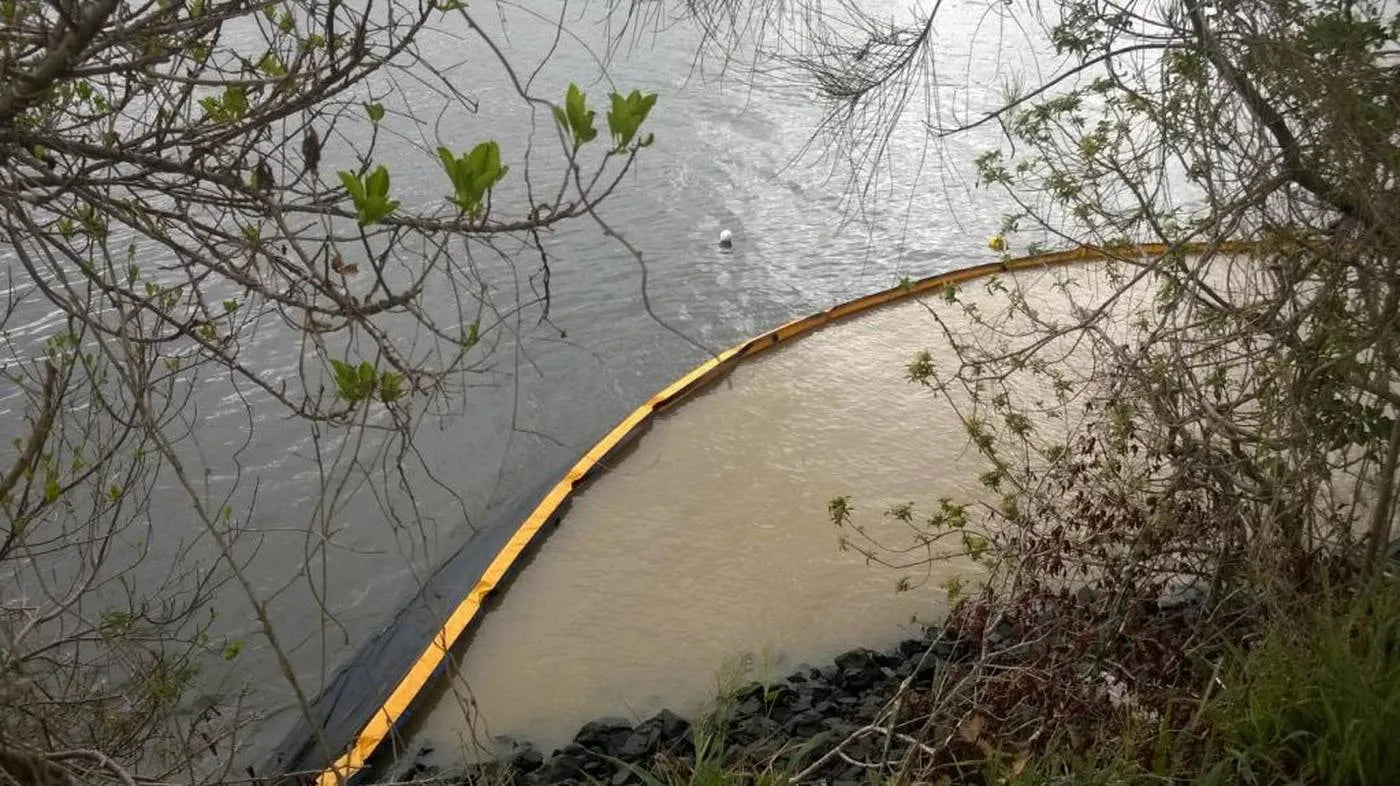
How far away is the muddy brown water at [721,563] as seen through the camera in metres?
3.68

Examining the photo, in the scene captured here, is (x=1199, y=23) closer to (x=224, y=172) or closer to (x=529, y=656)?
(x=224, y=172)

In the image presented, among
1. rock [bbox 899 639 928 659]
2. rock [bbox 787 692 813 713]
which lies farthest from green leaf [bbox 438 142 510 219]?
rock [bbox 899 639 928 659]

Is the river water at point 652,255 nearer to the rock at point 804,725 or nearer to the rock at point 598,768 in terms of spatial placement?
the rock at point 598,768

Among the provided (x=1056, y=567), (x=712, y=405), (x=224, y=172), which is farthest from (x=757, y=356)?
(x=224, y=172)

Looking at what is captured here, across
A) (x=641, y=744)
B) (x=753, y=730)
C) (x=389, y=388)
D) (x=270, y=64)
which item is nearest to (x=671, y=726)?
(x=641, y=744)

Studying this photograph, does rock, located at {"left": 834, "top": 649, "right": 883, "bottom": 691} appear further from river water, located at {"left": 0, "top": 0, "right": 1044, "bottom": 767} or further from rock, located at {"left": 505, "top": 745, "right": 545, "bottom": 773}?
rock, located at {"left": 505, "top": 745, "right": 545, "bottom": 773}

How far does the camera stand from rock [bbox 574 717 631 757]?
10.9 ft

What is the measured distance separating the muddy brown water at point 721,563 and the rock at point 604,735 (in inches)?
5.7

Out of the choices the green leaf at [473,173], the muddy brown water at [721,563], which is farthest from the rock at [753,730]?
the green leaf at [473,173]

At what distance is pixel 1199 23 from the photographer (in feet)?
8.27

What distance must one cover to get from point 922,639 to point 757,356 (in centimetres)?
225

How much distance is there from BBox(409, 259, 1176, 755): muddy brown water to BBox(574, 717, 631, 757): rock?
14cm

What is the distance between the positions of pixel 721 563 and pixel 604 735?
1030 mm

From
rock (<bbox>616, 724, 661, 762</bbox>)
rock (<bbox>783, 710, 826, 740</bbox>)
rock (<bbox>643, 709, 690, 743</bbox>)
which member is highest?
rock (<bbox>783, 710, 826, 740</bbox>)
